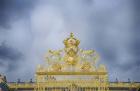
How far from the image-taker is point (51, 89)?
13766 millimetres

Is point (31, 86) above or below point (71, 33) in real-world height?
below

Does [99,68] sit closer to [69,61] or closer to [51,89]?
[69,61]

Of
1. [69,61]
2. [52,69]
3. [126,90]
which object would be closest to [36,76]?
[52,69]

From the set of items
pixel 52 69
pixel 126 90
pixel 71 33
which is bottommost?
pixel 126 90

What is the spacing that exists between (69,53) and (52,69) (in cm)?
104

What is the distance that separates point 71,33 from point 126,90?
4.78 metres

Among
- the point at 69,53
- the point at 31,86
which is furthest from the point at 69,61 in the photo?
the point at 31,86

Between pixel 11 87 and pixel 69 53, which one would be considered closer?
pixel 69 53

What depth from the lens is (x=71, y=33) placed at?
13.2m

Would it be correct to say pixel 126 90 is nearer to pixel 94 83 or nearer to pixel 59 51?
pixel 94 83

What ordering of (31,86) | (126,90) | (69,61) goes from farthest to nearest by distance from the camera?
1. (126,90)
2. (31,86)
3. (69,61)

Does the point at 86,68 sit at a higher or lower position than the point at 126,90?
higher

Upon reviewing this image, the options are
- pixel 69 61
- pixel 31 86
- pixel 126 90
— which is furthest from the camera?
pixel 126 90

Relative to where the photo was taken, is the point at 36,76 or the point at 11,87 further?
the point at 11,87
